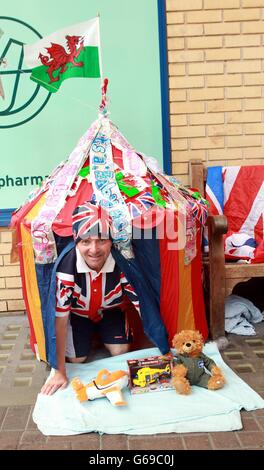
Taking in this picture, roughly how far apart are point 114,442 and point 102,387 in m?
0.43

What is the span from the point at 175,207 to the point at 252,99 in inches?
62.9

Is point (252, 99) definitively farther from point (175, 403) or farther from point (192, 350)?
point (175, 403)

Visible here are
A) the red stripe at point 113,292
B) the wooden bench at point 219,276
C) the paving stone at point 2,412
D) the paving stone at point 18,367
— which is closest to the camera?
the paving stone at point 2,412

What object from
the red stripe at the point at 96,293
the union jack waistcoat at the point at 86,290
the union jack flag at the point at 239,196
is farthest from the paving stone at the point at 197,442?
the union jack flag at the point at 239,196

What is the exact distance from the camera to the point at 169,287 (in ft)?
10.7

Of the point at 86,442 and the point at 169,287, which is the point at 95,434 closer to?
the point at 86,442

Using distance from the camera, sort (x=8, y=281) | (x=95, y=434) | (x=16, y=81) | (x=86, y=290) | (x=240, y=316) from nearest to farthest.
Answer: (x=95, y=434) → (x=86, y=290) → (x=240, y=316) → (x=16, y=81) → (x=8, y=281)

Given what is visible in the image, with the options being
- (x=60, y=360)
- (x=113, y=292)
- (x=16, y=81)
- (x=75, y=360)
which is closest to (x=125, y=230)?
(x=113, y=292)

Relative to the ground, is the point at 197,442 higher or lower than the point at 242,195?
lower

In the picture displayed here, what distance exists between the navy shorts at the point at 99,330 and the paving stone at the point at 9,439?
0.85 m

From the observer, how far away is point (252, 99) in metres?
4.25

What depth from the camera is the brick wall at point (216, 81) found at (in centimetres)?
414

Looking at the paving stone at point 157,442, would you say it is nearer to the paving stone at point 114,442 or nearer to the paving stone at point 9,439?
the paving stone at point 114,442

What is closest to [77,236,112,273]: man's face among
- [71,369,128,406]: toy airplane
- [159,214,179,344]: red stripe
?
[159,214,179,344]: red stripe
